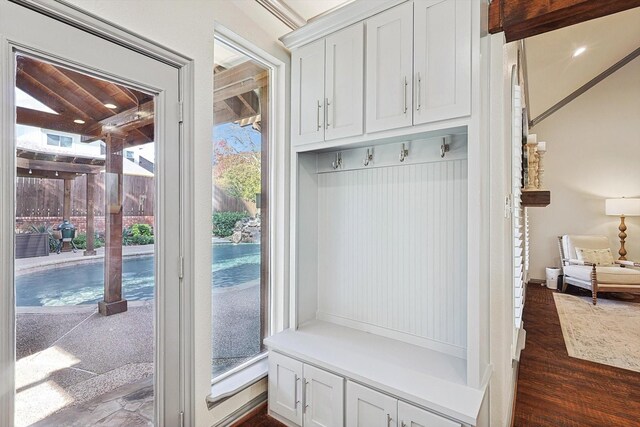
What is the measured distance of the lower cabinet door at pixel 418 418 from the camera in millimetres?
1398

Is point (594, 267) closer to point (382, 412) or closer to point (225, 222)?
point (382, 412)

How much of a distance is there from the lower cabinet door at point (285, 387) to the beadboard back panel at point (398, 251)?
0.51 meters

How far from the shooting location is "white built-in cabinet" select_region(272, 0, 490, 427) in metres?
1.53

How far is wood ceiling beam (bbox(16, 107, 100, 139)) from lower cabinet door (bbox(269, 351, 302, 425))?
159 cm

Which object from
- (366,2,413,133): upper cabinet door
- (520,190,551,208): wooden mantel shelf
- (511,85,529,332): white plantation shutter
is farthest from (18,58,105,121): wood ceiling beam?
(520,190,551,208): wooden mantel shelf

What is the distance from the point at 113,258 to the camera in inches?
59.0

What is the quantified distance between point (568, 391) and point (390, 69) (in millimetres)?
2732

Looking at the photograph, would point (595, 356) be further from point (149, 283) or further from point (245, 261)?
point (149, 283)

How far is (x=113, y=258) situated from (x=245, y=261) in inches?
32.1

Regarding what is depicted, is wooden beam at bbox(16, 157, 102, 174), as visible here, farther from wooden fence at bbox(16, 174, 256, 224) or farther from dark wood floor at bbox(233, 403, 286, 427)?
dark wood floor at bbox(233, 403, 286, 427)

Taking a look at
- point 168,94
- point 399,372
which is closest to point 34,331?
point 168,94

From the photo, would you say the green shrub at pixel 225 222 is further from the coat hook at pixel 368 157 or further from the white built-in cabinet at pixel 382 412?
the white built-in cabinet at pixel 382 412

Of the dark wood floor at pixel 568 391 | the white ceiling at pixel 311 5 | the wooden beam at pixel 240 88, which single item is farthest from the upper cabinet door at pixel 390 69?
the dark wood floor at pixel 568 391

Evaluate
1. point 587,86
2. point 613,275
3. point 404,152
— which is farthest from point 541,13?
point 587,86
